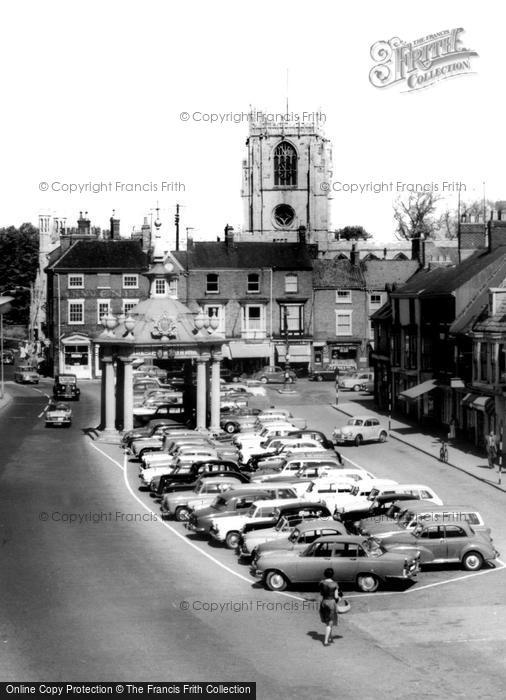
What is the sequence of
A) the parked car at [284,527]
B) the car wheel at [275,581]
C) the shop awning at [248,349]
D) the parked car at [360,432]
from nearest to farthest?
the car wheel at [275,581] → the parked car at [284,527] → the parked car at [360,432] → the shop awning at [248,349]

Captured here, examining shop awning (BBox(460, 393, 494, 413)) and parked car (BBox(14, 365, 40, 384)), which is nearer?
shop awning (BBox(460, 393, 494, 413))

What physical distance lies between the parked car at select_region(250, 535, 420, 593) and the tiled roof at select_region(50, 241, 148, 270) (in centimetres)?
7727

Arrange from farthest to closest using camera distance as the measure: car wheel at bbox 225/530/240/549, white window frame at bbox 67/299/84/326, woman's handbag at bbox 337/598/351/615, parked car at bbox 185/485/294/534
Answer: white window frame at bbox 67/299/84/326, parked car at bbox 185/485/294/534, car wheel at bbox 225/530/240/549, woman's handbag at bbox 337/598/351/615

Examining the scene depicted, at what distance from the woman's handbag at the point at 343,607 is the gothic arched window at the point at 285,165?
4955 inches

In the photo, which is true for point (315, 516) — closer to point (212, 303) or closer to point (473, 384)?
point (473, 384)

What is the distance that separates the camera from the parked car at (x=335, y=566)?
109 feet

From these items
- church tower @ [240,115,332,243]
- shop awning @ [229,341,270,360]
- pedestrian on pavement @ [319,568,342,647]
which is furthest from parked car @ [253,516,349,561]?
church tower @ [240,115,332,243]

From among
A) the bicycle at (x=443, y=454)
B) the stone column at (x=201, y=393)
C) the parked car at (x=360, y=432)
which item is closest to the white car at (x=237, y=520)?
the bicycle at (x=443, y=454)

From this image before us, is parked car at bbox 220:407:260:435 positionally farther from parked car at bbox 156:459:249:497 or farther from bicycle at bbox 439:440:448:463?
parked car at bbox 156:459:249:497

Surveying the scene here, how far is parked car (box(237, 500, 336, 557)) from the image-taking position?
120 feet

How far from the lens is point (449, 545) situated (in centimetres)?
3603

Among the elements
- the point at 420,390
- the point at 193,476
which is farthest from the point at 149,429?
the point at 193,476

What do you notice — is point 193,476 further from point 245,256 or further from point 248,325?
point 245,256

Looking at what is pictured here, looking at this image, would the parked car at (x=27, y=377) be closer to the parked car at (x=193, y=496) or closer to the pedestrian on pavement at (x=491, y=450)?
the pedestrian on pavement at (x=491, y=450)
